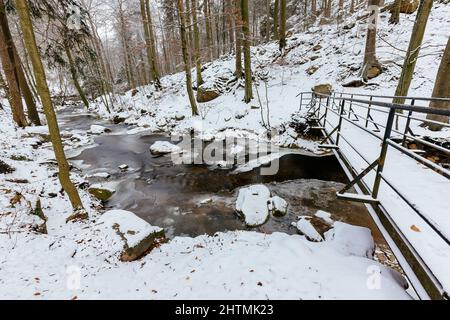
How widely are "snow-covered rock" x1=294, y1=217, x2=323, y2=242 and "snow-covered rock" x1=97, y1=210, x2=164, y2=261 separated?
3357 millimetres

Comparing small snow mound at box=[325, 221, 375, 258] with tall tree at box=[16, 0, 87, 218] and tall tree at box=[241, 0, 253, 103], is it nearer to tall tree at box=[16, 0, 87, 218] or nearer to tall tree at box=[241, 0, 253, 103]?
tall tree at box=[16, 0, 87, 218]

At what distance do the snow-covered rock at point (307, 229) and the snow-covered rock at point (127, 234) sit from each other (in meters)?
3.36

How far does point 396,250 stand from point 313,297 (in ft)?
3.94

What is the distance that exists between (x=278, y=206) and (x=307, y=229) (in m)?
1.17

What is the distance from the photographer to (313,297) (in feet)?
9.95

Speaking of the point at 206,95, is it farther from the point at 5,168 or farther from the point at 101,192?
the point at 5,168

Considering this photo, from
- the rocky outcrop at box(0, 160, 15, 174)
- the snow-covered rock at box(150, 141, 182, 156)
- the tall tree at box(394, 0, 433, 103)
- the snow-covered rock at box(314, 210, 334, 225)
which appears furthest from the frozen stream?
the tall tree at box(394, 0, 433, 103)

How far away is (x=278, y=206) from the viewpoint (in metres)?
6.43

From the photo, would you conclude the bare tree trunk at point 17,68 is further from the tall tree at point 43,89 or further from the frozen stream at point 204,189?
the tall tree at point 43,89

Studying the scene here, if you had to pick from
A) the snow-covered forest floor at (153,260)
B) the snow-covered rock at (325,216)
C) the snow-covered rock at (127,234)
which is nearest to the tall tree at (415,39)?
the snow-covered forest floor at (153,260)

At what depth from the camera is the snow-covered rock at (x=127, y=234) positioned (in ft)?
14.7

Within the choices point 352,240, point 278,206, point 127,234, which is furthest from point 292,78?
point 127,234

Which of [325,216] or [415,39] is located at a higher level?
[415,39]
